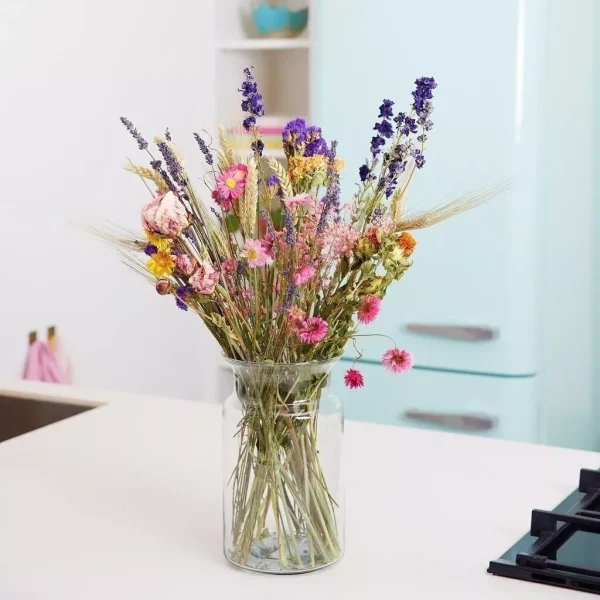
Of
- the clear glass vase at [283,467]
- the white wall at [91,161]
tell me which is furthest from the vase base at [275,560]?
the white wall at [91,161]

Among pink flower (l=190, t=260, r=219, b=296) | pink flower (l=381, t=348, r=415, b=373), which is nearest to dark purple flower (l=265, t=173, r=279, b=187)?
pink flower (l=190, t=260, r=219, b=296)

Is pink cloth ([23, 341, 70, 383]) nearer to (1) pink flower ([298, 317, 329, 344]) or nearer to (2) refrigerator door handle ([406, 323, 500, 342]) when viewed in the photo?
(2) refrigerator door handle ([406, 323, 500, 342])

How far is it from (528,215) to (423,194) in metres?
0.27

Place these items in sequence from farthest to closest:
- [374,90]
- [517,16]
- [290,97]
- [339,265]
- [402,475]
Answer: [290,97]
[374,90]
[517,16]
[402,475]
[339,265]

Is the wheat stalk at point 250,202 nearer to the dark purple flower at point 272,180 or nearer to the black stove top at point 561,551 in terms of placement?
the dark purple flower at point 272,180

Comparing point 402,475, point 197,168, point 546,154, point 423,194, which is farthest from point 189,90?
point 402,475

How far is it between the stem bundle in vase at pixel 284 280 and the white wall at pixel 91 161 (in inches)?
62.8

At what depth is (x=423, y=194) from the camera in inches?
107

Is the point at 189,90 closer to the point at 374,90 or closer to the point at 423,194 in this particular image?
the point at 374,90

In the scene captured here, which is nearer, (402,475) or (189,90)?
(402,475)

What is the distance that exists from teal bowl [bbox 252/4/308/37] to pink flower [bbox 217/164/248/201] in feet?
7.42

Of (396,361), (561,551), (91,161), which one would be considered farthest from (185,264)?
(91,161)

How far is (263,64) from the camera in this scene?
3451mm

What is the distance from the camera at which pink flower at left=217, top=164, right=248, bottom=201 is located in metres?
1.03
